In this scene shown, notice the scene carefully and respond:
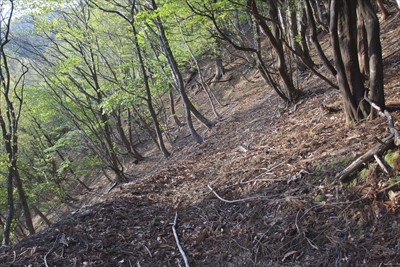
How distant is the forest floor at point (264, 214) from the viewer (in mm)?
3012

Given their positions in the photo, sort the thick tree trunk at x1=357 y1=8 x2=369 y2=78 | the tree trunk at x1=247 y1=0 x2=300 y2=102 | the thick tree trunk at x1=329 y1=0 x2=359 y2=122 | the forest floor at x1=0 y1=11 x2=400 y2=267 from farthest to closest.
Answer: the tree trunk at x1=247 y1=0 x2=300 y2=102 < the thick tree trunk at x1=357 y1=8 x2=369 y2=78 < the thick tree trunk at x1=329 y1=0 x2=359 y2=122 < the forest floor at x1=0 y1=11 x2=400 y2=267

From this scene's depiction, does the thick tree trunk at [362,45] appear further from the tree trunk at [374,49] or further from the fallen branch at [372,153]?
the fallen branch at [372,153]

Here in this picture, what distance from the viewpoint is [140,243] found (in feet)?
14.5

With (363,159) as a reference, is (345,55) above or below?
above

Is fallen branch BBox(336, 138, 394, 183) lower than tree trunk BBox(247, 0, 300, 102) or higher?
lower

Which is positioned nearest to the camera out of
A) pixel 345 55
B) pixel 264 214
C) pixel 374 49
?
pixel 264 214

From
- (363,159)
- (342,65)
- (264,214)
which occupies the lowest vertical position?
(264,214)

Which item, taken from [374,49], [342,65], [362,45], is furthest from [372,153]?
[362,45]

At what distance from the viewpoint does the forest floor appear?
3.01 meters

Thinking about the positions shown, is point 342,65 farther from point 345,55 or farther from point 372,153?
point 372,153

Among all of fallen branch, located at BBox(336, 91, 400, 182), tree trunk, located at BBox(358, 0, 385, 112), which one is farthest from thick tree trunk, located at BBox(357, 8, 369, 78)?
fallen branch, located at BBox(336, 91, 400, 182)

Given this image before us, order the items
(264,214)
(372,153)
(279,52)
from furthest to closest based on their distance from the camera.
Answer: (279,52), (264,214), (372,153)

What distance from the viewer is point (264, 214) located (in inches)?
152

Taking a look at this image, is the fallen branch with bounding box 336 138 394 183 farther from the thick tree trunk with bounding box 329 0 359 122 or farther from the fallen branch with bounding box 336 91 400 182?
the thick tree trunk with bounding box 329 0 359 122
